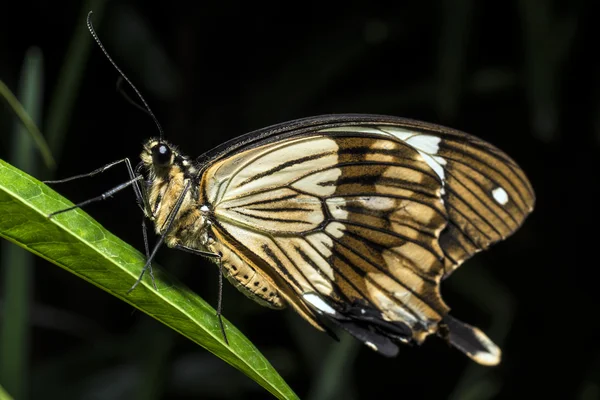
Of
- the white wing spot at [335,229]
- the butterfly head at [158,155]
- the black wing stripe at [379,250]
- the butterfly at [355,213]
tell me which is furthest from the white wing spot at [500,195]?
the butterfly head at [158,155]

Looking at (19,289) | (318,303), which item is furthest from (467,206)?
(19,289)

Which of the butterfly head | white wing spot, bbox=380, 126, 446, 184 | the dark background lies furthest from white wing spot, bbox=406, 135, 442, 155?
the dark background

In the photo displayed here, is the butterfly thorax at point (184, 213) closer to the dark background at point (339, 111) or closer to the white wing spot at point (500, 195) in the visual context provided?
the white wing spot at point (500, 195)

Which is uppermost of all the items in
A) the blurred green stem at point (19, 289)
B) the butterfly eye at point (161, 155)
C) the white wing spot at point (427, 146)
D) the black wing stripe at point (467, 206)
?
the white wing spot at point (427, 146)

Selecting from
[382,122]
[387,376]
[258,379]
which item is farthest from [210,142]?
[258,379]

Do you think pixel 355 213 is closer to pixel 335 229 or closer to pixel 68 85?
pixel 335 229

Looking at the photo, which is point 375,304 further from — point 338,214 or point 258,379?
point 258,379

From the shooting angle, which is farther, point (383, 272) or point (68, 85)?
point (68, 85)
